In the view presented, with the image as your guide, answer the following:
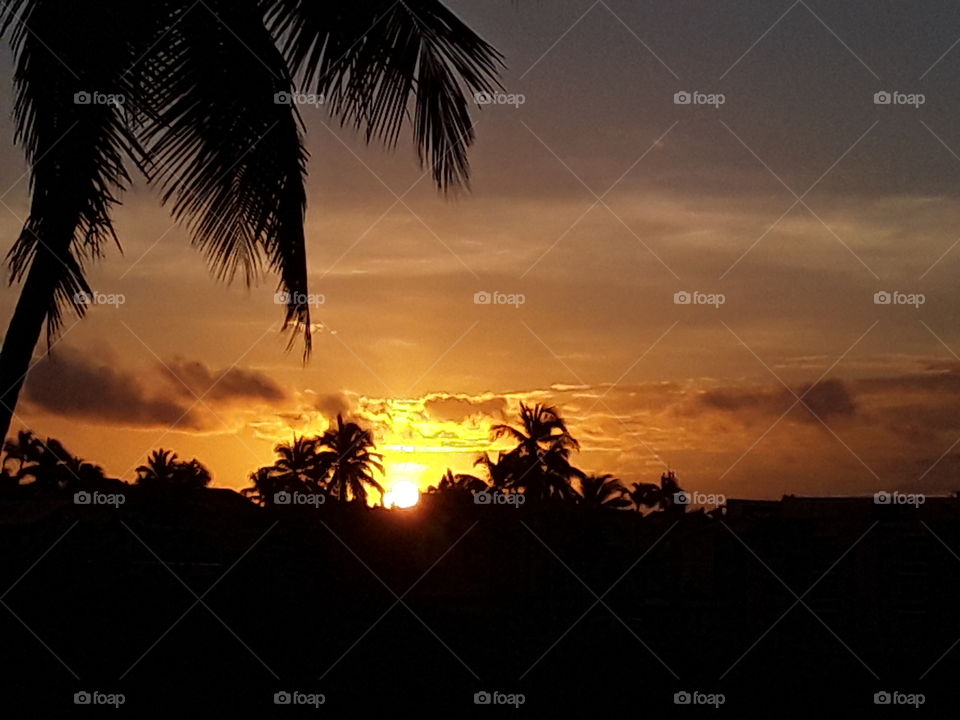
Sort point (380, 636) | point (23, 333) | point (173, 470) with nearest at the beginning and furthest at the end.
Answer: point (23, 333) < point (380, 636) < point (173, 470)

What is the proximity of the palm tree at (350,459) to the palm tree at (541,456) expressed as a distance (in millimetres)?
5153

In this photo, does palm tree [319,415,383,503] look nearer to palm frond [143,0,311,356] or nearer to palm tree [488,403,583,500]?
palm tree [488,403,583,500]

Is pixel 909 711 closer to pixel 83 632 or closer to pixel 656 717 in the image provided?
pixel 656 717

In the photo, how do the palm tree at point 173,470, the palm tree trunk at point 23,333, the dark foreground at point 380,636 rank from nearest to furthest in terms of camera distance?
the palm tree trunk at point 23,333
the dark foreground at point 380,636
the palm tree at point 173,470

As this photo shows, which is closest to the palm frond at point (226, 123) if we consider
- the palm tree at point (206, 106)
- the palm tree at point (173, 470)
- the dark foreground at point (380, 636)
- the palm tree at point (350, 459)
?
the palm tree at point (206, 106)

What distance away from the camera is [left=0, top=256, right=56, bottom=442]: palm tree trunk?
4.47 m

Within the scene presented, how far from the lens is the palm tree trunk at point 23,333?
176 inches

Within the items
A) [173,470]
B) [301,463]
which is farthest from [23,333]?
[301,463]

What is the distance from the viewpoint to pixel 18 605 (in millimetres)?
6328

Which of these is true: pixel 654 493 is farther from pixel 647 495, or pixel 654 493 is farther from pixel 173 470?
pixel 173 470

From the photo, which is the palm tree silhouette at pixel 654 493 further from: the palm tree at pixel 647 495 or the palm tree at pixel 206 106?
the palm tree at pixel 206 106

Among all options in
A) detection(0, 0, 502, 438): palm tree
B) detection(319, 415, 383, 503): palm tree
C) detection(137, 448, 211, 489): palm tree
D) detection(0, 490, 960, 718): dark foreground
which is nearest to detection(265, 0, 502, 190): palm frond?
detection(0, 0, 502, 438): palm tree

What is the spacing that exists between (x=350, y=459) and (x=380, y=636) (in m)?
34.7

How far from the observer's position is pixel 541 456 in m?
33.3
